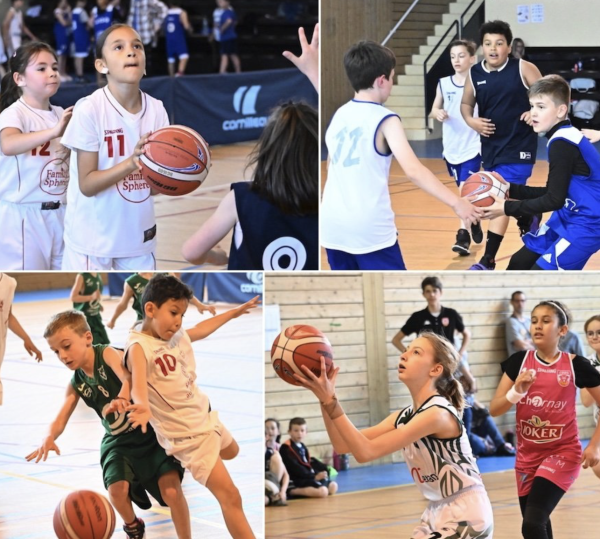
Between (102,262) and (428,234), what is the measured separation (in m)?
1.91

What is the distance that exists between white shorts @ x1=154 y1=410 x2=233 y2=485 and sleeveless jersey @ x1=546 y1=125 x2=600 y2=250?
6.67ft

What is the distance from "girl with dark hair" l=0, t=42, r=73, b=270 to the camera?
185 inches

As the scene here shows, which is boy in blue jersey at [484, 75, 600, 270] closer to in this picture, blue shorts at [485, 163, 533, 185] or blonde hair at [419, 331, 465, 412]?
blue shorts at [485, 163, 533, 185]

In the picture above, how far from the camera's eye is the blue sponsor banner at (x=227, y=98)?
31.2 feet

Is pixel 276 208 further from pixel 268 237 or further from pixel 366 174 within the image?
pixel 366 174

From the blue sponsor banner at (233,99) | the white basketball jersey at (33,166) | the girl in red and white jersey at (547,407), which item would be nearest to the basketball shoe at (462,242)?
the girl in red and white jersey at (547,407)

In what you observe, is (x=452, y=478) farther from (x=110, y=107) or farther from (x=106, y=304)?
(x=106, y=304)

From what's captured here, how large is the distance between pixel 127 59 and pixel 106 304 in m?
7.09

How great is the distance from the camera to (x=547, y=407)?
13.5ft

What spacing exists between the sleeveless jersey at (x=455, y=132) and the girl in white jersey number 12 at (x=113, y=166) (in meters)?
1.79

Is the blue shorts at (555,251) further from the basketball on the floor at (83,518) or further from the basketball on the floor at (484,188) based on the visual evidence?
the basketball on the floor at (83,518)

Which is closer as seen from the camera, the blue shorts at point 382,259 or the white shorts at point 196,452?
the white shorts at point 196,452

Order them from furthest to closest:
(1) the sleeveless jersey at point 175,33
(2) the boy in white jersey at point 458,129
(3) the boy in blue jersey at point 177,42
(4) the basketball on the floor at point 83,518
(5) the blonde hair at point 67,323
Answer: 1. (1) the sleeveless jersey at point 175,33
2. (3) the boy in blue jersey at point 177,42
3. (2) the boy in white jersey at point 458,129
4. (5) the blonde hair at point 67,323
5. (4) the basketball on the floor at point 83,518

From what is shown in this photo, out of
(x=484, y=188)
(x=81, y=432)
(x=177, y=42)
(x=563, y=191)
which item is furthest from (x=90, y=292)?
(x=177, y=42)
